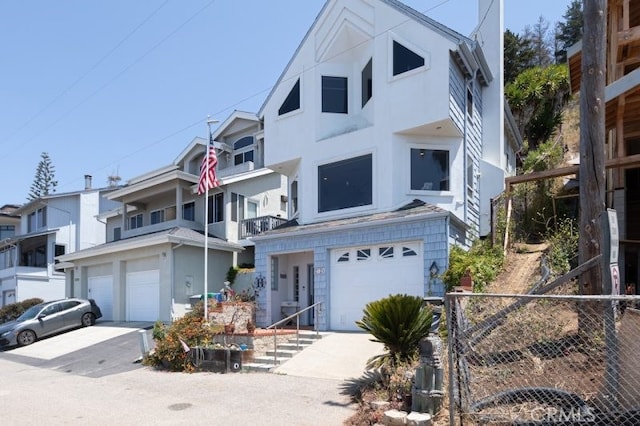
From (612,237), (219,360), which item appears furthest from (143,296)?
(612,237)

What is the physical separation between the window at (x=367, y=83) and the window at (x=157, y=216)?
14.4m

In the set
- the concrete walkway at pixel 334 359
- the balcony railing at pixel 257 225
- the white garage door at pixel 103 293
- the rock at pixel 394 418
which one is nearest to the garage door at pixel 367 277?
the concrete walkway at pixel 334 359

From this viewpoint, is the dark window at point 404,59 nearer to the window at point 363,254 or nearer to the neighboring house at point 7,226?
the window at point 363,254

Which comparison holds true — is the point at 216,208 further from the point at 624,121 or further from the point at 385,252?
the point at 624,121

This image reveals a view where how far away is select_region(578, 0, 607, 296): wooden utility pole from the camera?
7.30 meters

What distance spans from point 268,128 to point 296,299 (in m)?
6.66

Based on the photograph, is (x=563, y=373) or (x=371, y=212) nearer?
(x=563, y=373)

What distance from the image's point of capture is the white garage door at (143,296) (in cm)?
2158

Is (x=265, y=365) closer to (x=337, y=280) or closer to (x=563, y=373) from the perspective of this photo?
(x=337, y=280)

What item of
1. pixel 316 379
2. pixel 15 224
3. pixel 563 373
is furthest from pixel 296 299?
pixel 15 224

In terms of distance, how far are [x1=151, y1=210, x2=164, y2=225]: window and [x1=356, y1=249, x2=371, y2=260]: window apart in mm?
15209

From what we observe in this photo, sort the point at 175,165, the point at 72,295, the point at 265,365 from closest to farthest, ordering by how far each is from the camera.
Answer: the point at 265,365 < the point at 72,295 < the point at 175,165

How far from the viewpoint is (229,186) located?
2364 cm

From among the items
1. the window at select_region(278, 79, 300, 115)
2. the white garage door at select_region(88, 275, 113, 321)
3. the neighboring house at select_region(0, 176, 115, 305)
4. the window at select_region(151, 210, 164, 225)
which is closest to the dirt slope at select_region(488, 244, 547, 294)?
the window at select_region(278, 79, 300, 115)
